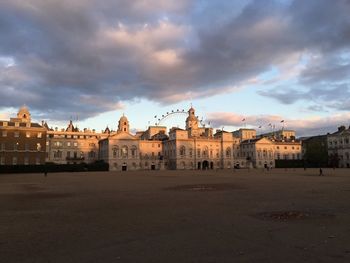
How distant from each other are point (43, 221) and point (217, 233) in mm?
7891

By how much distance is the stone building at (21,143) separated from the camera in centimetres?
10156

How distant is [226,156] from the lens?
147 metres

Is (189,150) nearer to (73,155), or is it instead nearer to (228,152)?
(228,152)

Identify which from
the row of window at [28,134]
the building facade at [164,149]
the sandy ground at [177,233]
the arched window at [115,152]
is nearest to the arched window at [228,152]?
the building facade at [164,149]

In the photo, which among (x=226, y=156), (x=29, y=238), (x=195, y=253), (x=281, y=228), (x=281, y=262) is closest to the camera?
(x=281, y=262)

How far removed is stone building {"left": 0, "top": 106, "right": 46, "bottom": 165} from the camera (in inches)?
3999

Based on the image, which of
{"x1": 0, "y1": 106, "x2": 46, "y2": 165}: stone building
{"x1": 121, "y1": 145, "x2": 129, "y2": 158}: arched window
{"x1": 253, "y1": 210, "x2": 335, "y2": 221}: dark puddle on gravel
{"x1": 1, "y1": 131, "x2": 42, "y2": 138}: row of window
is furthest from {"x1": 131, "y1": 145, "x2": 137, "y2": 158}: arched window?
{"x1": 253, "y1": 210, "x2": 335, "y2": 221}: dark puddle on gravel

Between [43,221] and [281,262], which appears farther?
[43,221]

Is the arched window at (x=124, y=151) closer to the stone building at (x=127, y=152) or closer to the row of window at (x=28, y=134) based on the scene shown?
the stone building at (x=127, y=152)

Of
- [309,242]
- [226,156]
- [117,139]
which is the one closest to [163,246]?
[309,242]

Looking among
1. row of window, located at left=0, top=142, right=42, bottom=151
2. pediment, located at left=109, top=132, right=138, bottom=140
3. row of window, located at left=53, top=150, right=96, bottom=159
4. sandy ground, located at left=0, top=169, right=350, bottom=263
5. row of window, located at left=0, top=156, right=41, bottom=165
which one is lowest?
sandy ground, located at left=0, top=169, right=350, bottom=263

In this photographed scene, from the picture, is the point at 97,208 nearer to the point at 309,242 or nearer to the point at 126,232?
the point at 126,232

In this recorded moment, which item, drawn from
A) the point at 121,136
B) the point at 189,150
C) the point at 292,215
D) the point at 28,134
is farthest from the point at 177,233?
the point at 189,150

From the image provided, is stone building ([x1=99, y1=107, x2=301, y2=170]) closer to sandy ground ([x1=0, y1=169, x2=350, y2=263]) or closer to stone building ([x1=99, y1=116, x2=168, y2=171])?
stone building ([x1=99, y1=116, x2=168, y2=171])
